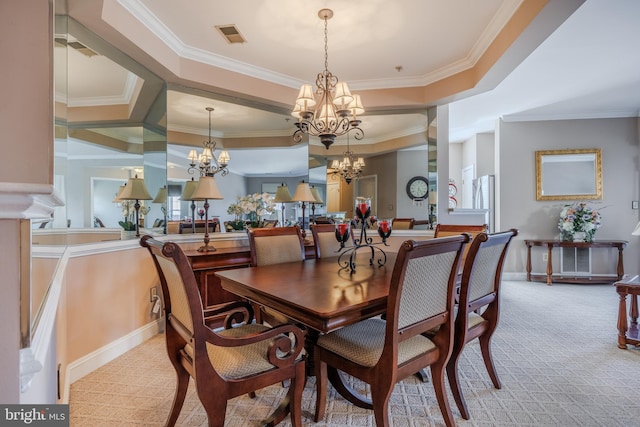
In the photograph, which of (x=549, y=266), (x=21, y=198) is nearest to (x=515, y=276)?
(x=549, y=266)

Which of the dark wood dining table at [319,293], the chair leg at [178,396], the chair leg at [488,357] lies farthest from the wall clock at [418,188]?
the chair leg at [178,396]

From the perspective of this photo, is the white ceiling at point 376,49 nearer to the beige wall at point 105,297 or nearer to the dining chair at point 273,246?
the beige wall at point 105,297

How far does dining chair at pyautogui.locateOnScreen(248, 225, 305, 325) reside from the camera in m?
2.33

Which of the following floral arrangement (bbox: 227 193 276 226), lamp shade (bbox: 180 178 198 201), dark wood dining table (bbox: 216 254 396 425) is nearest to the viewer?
dark wood dining table (bbox: 216 254 396 425)

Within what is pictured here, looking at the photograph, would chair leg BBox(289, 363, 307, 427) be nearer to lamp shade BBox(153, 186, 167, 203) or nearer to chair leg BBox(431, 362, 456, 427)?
chair leg BBox(431, 362, 456, 427)

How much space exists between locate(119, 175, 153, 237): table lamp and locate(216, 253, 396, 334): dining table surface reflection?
4.25 feet

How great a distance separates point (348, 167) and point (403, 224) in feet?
3.38

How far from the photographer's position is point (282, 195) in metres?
3.64

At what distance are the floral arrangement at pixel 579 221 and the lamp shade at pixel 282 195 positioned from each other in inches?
165

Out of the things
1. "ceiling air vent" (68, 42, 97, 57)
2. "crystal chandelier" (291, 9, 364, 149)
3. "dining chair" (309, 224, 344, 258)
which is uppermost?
"ceiling air vent" (68, 42, 97, 57)

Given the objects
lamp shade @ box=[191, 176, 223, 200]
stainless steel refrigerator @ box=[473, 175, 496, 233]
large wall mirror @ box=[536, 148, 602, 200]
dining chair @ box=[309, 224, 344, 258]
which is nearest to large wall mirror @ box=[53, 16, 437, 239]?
lamp shade @ box=[191, 176, 223, 200]

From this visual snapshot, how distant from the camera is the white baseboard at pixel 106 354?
2084mm

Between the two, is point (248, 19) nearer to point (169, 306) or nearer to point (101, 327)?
point (169, 306)

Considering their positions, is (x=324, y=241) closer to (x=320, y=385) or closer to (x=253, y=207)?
(x=253, y=207)
